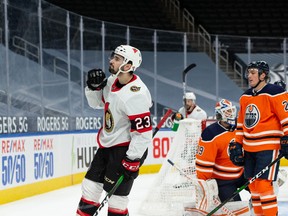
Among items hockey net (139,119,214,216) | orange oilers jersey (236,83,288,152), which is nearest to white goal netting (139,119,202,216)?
hockey net (139,119,214,216)

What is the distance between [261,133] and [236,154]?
0.75 ft

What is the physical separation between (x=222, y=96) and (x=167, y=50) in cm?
172

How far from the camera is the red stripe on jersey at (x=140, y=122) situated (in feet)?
15.3

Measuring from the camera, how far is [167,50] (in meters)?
13.1

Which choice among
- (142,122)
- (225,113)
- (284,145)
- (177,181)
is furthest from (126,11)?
(142,122)

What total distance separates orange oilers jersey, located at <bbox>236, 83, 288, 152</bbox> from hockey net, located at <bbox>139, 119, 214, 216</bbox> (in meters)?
1.60

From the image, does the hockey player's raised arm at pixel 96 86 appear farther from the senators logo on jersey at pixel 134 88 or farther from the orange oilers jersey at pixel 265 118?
the orange oilers jersey at pixel 265 118

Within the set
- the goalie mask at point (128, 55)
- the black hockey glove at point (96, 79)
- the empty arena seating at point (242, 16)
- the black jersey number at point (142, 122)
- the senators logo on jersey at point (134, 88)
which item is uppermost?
the empty arena seating at point (242, 16)

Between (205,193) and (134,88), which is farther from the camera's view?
(205,193)

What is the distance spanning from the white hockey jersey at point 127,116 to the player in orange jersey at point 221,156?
3.18 feet

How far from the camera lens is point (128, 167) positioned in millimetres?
4691

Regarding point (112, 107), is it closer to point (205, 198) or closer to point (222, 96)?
point (205, 198)

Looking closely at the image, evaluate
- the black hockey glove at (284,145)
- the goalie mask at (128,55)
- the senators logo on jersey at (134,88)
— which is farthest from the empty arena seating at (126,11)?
the senators logo on jersey at (134,88)

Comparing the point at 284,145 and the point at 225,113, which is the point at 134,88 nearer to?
the point at 284,145
